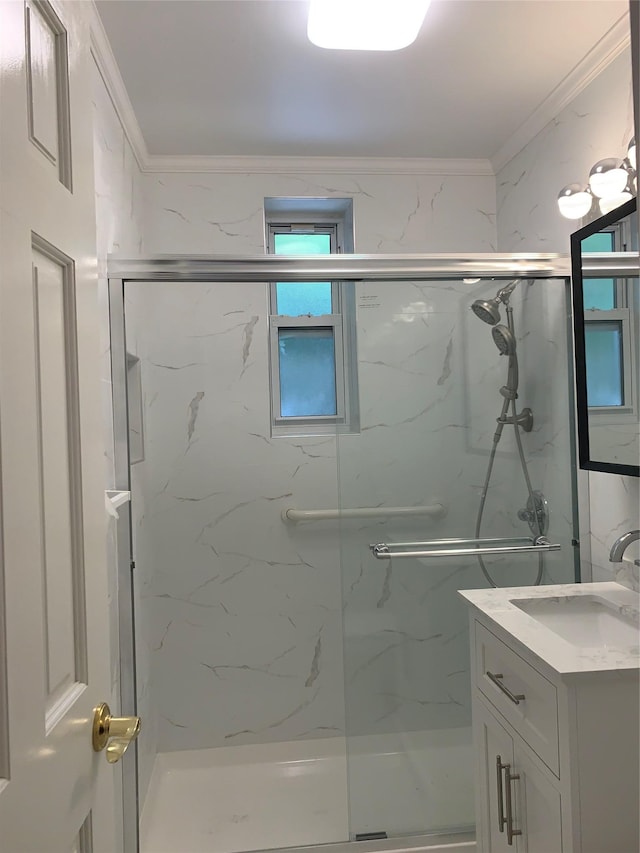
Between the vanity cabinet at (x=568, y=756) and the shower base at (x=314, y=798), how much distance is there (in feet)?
2.12

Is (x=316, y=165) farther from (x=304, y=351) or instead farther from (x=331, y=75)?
(x=304, y=351)

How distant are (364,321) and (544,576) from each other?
3.33 feet

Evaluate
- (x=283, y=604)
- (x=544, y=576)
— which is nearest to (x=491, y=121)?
(x=544, y=576)

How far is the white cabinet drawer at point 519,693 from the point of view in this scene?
3.98 feet

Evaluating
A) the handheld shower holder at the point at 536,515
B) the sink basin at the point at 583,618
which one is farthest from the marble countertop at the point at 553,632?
the handheld shower holder at the point at 536,515

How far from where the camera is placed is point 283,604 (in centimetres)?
270

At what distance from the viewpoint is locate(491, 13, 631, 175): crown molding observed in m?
1.85

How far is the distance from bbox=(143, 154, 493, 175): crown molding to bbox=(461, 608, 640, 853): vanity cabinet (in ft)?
6.64

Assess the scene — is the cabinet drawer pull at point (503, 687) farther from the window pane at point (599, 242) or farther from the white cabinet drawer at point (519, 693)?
the window pane at point (599, 242)

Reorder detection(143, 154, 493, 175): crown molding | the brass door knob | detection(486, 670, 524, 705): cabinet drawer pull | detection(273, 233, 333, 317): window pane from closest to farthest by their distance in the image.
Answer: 1. the brass door knob
2. detection(486, 670, 524, 705): cabinet drawer pull
3. detection(143, 154, 493, 175): crown molding
4. detection(273, 233, 333, 317): window pane

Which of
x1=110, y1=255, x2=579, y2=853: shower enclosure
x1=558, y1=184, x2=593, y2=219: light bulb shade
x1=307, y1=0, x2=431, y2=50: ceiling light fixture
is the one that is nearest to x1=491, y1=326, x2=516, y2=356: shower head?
x1=110, y1=255, x2=579, y2=853: shower enclosure

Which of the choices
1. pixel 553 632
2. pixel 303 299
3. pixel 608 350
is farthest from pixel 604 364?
pixel 303 299

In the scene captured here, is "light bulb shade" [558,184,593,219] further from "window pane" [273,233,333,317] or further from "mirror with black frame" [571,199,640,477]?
"window pane" [273,233,333,317]

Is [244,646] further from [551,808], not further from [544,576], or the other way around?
[551,808]
